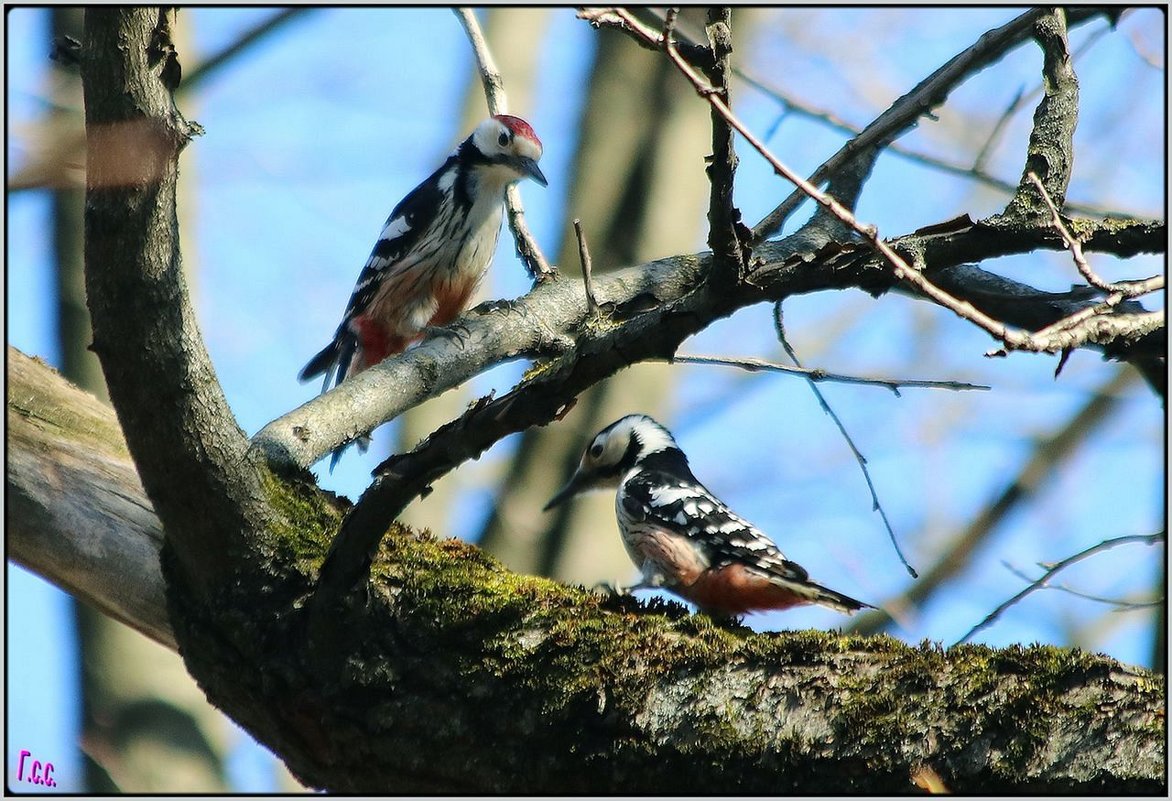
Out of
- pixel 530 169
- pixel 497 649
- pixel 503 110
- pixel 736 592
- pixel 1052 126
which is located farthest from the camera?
pixel 530 169

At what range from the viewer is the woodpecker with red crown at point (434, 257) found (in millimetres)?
6211

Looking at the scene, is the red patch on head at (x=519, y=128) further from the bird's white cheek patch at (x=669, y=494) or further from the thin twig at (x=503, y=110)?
the bird's white cheek patch at (x=669, y=494)

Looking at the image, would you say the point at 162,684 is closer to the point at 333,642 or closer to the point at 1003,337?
the point at 333,642

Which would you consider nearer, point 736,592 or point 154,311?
point 154,311

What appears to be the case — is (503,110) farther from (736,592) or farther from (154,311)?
(154,311)

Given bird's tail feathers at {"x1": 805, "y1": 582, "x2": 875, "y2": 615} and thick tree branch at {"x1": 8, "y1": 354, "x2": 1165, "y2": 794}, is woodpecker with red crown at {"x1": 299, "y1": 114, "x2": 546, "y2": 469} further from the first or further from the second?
thick tree branch at {"x1": 8, "y1": 354, "x2": 1165, "y2": 794}

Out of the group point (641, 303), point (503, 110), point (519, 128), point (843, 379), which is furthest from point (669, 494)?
point (519, 128)

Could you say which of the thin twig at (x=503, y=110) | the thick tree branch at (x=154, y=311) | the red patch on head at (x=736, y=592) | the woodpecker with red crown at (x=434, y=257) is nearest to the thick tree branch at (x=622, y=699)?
the thick tree branch at (x=154, y=311)

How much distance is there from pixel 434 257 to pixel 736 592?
2.80 meters

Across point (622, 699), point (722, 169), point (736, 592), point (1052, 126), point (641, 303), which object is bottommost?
point (622, 699)

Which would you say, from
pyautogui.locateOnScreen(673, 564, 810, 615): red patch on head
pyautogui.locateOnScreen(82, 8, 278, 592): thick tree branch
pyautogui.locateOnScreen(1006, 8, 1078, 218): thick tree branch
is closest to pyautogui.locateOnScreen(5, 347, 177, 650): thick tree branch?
pyautogui.locateOnScreen(82, 8, 278, 592): thick tree branch

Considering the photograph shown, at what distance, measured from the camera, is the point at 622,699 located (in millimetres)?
2910

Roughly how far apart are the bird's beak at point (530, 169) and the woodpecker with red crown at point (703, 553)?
72.7 inches

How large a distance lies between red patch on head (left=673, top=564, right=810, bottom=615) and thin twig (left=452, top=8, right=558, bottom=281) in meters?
1.46
